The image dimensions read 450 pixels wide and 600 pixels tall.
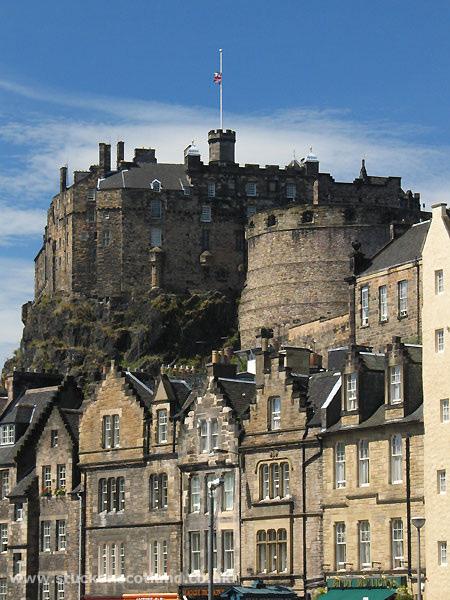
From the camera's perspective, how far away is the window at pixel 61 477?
274ft

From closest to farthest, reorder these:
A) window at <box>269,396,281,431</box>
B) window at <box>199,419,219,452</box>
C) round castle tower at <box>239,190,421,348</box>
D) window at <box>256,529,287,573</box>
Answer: window at <box>256,529,287,573</box>
window at <box>269,396,281,431</box>
window at <box>199,419,219,452</box>
round castle tower at <box>239,190,421,348</box>

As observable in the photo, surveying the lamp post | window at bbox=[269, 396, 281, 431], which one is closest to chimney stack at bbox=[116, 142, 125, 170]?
window at bbox=[269, 396, 281, 431]

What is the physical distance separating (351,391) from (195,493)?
10146 millimetres

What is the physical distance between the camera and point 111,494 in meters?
80.8

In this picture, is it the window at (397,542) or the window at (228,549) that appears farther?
the window at (228,549)

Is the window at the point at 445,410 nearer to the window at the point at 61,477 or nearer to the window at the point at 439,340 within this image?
the window at the point at 439,340

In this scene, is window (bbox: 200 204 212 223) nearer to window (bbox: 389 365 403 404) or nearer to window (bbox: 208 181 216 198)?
window (bbox: 208 181 216 198)

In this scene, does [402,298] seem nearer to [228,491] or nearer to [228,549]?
[228,491]

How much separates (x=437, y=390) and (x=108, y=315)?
82.2m

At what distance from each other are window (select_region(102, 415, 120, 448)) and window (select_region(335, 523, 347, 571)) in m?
13.8

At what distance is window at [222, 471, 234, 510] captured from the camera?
245 feet

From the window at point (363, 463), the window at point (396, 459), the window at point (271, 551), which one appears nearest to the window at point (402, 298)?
the window at point (271, 551)

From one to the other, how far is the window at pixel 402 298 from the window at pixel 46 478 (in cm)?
2079

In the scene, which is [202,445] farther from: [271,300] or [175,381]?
[271,300]
